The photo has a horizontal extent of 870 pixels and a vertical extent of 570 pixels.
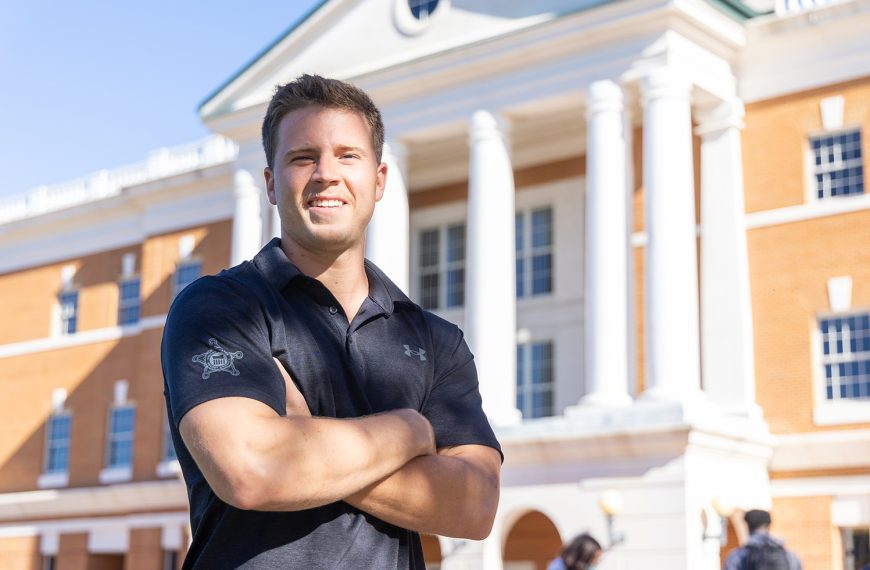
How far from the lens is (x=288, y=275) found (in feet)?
7.95

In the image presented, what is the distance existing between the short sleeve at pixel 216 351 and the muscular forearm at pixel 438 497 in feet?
0.76

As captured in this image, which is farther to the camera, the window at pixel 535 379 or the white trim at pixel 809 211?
the window at pixel 535 379

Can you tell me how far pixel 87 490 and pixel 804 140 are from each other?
69.5 ft

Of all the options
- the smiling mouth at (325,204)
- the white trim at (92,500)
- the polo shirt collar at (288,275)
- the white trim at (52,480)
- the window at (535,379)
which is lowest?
the white trim at (92,500)

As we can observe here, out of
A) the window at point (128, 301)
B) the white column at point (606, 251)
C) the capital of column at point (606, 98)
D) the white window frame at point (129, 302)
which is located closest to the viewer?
the white column at point (606, 251)

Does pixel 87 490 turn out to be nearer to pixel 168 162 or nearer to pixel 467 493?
pixel 168 162

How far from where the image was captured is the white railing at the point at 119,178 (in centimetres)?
3566

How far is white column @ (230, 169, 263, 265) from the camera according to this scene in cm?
3050

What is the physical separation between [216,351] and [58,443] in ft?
122

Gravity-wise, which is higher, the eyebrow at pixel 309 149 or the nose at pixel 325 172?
the eyebrow at pixel 309 149

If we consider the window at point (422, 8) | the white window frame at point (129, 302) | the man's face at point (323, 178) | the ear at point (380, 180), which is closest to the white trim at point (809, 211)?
the window at point (422, 8)

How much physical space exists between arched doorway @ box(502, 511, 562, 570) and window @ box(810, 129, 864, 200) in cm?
906

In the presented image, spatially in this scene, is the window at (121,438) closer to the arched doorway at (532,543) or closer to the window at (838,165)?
the arched doorway at (532,543)

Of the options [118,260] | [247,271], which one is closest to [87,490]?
[118,260]
